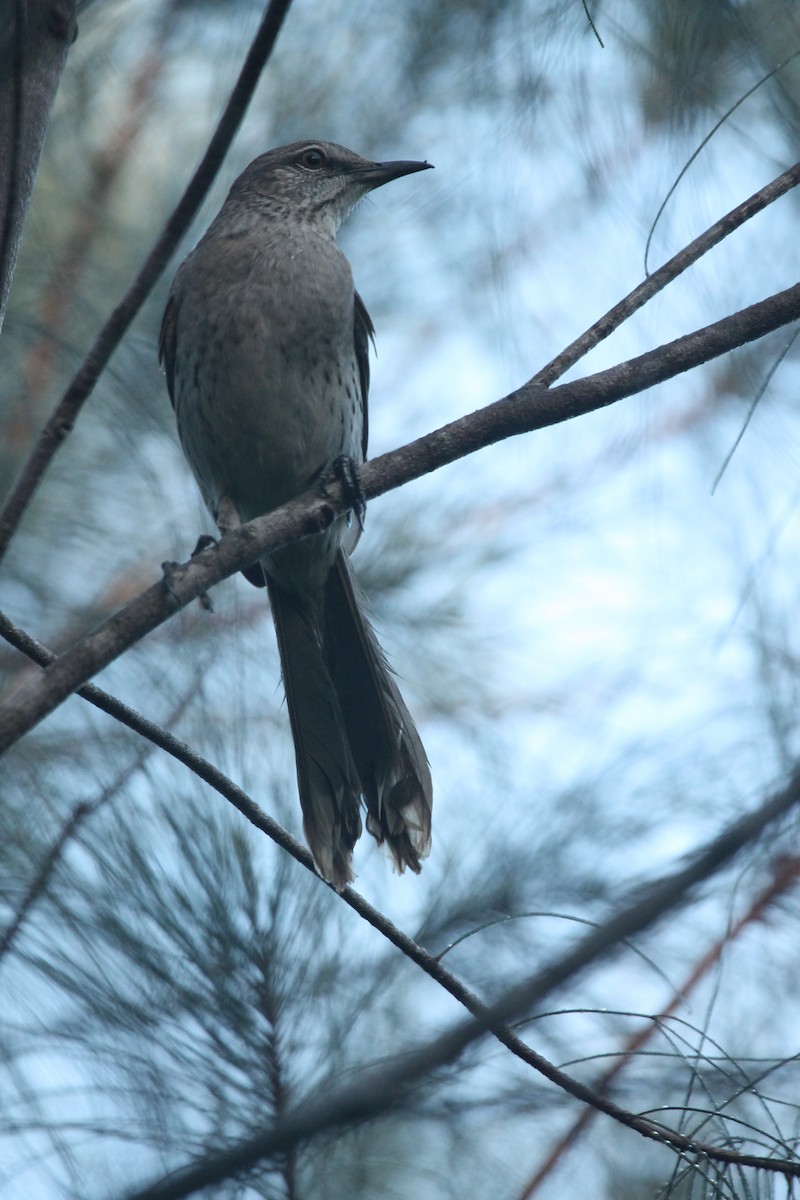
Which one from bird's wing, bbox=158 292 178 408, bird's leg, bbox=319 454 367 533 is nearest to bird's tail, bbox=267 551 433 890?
bird's leg, bbox=319 454 367 533

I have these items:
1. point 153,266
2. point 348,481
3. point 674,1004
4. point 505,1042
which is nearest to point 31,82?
point 153,266

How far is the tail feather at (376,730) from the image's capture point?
3.31 m

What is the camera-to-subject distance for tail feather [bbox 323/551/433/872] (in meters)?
3.31

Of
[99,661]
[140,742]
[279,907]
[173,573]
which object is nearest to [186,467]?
[140,742]

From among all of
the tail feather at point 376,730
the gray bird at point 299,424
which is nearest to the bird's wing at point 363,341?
the gray bird at point 299,424

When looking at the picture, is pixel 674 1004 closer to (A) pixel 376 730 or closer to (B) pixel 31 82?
(A) pixel 376 730

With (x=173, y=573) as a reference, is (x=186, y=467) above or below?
above

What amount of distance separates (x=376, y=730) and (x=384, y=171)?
1.77 metres

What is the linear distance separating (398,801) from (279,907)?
583 mm

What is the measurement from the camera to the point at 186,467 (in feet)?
13.1

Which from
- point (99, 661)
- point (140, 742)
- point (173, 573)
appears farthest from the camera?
point (140, 742)

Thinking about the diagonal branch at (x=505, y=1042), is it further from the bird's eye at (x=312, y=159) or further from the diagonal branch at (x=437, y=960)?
the bird's eye at (x=312, y=159)

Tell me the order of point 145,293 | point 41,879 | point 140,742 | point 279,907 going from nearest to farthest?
point 145,293 < point 41,879 < point 279,907 < point 140,742

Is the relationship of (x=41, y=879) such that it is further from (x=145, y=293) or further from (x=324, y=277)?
(x=324, y=277)
